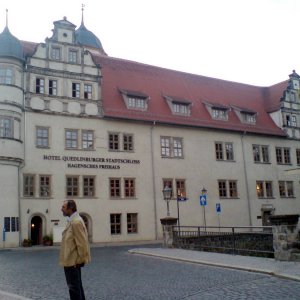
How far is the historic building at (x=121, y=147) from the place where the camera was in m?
29.9

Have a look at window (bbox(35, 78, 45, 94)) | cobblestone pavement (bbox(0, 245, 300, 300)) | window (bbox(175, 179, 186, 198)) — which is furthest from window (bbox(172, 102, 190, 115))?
cobblestone pavement (bbox(0, 245, 300, 300))

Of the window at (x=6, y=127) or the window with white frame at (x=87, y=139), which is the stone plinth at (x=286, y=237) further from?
the window at (x=6, y=127)

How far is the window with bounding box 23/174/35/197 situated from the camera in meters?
29.6

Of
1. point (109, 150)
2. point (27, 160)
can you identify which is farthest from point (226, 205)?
point (27, 160)

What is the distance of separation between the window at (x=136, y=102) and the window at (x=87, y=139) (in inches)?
172

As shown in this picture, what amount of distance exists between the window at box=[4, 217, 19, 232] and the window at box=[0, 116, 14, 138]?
5.30 m

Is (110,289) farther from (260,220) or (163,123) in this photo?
(260,220)

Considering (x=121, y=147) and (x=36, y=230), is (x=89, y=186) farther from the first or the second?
(x=36, y=230)

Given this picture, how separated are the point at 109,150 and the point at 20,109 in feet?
22.9

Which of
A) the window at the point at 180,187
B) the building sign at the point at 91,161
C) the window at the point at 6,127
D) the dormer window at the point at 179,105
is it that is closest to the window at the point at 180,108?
the dormer window at the point at 179,105

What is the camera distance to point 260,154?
41.0m

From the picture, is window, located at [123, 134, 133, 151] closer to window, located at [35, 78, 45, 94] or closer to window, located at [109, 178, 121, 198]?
window, located at [109, 178, 121, 198]

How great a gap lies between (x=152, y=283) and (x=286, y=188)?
110 ft

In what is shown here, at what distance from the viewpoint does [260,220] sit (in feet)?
129
